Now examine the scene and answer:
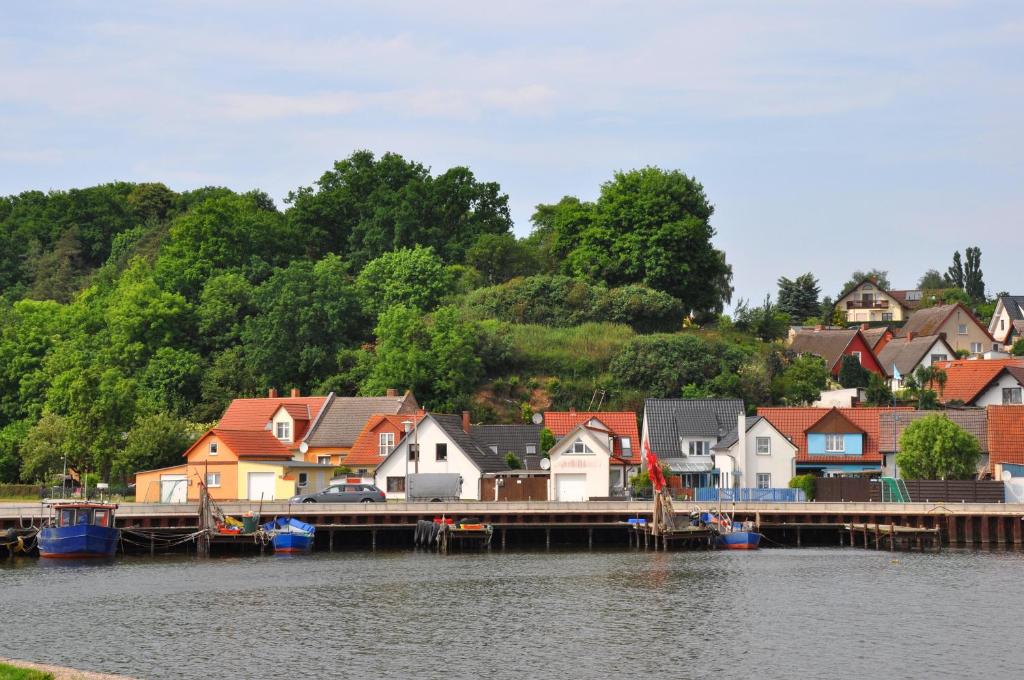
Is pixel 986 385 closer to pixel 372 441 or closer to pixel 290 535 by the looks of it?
pixel 372 441

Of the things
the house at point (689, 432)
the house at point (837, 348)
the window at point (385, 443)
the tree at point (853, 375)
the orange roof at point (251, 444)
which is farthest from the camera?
the house at point (837, 348)

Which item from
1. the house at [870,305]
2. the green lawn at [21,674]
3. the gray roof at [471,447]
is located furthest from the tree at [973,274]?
the green lawn at [21,674]

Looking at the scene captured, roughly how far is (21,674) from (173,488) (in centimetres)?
5903

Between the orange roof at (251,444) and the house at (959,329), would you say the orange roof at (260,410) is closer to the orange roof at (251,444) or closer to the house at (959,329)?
the orange roof at (251,444)

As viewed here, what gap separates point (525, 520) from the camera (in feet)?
253

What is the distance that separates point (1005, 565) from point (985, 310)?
322 feet

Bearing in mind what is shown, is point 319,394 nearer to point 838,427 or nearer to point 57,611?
point 838,427

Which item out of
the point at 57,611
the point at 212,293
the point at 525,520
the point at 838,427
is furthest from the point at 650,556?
the point at 212,293

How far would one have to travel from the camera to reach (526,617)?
50.0 metres

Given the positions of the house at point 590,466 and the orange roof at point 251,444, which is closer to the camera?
the house at point 590,466

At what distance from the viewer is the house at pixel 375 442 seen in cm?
8962

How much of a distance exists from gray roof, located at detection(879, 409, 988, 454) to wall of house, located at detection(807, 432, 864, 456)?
1392 millimetres

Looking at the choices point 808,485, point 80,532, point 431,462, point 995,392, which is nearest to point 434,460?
point 431,462

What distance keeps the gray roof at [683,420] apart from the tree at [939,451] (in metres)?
12.5
